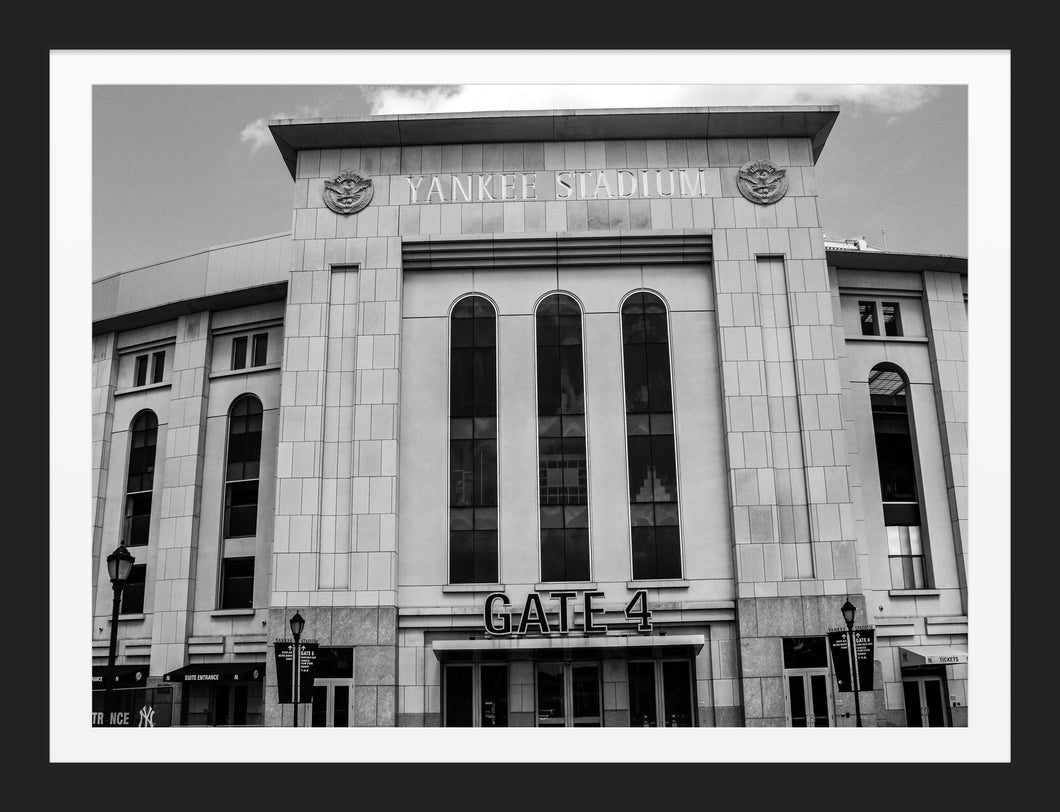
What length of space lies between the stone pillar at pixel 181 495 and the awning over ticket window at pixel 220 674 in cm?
99

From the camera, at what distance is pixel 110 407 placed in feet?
113

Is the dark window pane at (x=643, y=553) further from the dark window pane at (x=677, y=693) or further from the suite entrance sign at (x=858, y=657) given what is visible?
the suite entrance sign at (x=858, y=657)

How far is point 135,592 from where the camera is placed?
31906 mm

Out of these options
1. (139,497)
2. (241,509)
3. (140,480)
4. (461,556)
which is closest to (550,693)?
(461,556)

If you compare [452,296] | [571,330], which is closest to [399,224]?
[452,296]

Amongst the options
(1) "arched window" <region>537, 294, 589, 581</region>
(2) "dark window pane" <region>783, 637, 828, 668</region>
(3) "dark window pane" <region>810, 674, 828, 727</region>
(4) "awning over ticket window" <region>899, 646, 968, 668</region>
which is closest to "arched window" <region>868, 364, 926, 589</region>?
(4) "awning over ticket window" <region>899, 646, 968, 668</region>

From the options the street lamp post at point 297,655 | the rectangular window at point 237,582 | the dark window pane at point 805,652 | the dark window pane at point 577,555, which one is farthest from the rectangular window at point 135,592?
the dark window pane at point 805,652

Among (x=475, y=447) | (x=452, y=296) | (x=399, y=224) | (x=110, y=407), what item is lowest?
(x=475, y=447)

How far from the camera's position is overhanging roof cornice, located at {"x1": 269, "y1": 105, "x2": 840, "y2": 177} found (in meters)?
28.6

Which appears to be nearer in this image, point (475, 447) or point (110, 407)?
point (475, 447)
